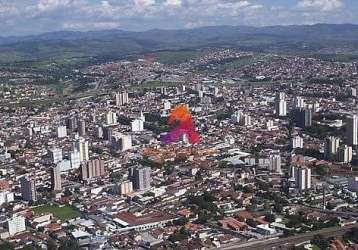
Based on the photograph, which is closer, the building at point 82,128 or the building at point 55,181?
the building at point 55,181

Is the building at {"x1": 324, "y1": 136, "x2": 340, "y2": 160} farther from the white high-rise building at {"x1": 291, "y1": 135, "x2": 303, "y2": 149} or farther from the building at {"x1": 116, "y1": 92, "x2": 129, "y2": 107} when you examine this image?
the building at {"x1": 116, "y1": 92, "x2": 129, "y2": 107}

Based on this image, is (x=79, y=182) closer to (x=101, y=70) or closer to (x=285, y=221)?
(x=285, y=221)

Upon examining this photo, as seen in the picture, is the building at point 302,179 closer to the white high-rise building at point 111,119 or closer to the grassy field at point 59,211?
the grassy field at point 59,211

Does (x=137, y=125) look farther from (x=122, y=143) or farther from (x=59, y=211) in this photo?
(x=59, y=211)

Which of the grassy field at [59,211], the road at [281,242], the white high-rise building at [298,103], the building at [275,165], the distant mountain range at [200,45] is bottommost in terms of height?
the grassy field at [59,211]

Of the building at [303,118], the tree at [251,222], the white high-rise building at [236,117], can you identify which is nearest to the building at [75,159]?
the tree at [251,222]
